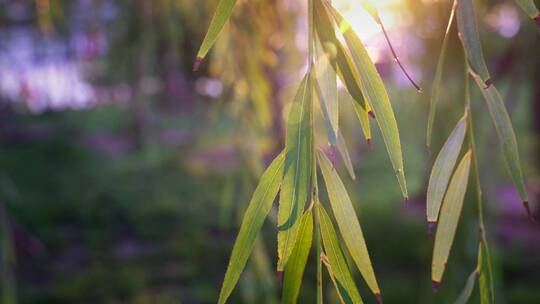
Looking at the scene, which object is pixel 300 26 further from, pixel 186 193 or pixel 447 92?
pixel 186 193

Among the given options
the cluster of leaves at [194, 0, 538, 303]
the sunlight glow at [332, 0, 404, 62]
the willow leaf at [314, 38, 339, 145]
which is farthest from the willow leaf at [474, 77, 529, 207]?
the sunlight glow at [332, 0, 404, 62]

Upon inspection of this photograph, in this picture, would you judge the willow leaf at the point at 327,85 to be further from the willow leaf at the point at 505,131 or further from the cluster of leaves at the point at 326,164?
the willow leaf at the point at 505,131

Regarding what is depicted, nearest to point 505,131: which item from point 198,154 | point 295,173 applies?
point 295,173

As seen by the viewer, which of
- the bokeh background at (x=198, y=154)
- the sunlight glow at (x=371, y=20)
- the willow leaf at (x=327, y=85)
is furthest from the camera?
the bokeh background at (x=198, y=154)

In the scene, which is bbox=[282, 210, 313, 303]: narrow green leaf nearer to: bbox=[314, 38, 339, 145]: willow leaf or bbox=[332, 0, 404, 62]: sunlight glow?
bbox=[314, 38, 339, 145]: willow leaf

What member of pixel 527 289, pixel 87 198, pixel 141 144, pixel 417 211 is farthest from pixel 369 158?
pixel 527 289

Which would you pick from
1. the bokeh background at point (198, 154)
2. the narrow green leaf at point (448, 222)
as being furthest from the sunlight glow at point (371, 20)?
the narrow green leaf at point (448, 222)

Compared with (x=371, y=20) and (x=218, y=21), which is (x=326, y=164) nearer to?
(x=218, y=21)
